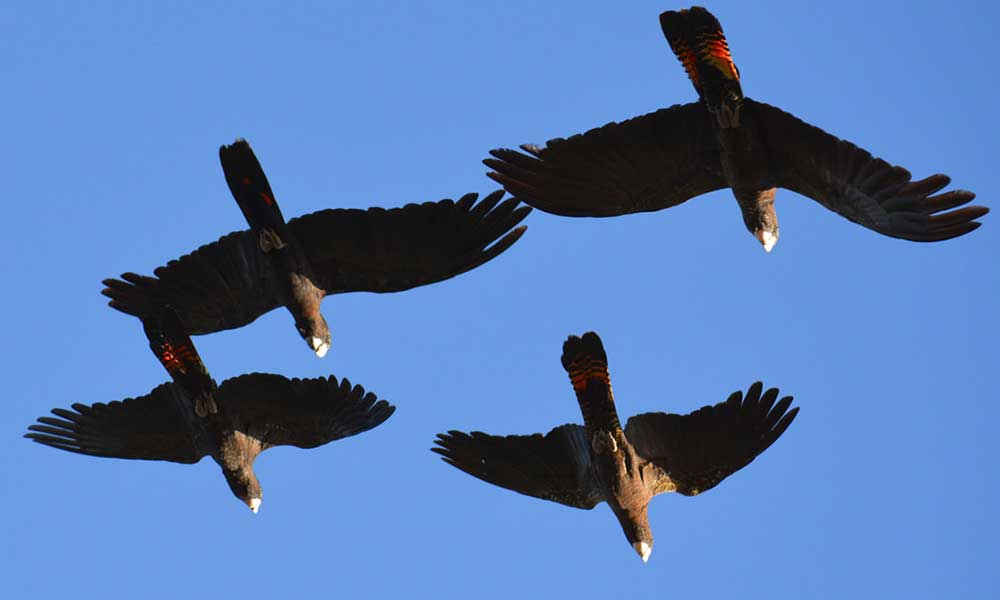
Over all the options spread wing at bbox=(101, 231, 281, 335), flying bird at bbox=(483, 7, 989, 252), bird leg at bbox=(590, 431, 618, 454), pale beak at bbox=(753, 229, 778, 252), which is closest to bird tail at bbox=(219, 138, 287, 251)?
spread wing at bbox=(101, 231, 281, 335)

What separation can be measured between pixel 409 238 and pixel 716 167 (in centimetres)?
293

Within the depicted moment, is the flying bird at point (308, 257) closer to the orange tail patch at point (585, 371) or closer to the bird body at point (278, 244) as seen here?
the bird body at point (278, 244)

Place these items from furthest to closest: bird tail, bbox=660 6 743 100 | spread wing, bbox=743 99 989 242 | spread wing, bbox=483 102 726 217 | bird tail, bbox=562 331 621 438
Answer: spread wing, bbox=483 102 726 217
bird tail, bbox=562 331 621 438
bird tail, bbox=660 6 743 100
spread wing, bbox=743 99 989 242

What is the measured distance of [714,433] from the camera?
16.7m

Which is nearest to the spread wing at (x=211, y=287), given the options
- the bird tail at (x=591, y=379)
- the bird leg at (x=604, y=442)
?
the bird tail at (x=591, y=379)

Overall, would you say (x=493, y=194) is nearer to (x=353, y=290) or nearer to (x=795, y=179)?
(x=353, y=290)

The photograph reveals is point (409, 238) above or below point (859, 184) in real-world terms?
above

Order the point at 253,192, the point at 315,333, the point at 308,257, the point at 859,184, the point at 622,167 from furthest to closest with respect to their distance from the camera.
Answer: the point at 315,333 → the point at 308,257 → the point at 253,192 → the point at 622,167 → the point at 859,184

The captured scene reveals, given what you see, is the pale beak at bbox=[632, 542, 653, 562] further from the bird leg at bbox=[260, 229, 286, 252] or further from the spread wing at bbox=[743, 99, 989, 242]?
the bird leg at bbox=[260, 229, 286, 252]

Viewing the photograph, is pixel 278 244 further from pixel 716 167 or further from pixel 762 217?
pixel 762 217

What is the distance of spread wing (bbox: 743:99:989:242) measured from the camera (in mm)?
14734

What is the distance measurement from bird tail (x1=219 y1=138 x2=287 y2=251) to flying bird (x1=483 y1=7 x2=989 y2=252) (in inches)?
80.4

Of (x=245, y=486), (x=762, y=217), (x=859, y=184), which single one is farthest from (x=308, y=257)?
(x=859, y=184)

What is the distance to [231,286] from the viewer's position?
17.4 m
